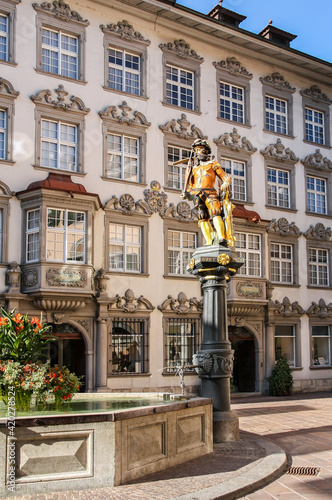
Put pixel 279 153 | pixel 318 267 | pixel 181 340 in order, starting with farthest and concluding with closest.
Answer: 1. pixel 318 267
2. pixel 279 153
3. pixel 181 340

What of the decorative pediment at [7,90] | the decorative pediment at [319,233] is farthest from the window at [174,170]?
the decorative pediment at [319,233]

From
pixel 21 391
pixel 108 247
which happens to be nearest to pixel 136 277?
pixel 108 247

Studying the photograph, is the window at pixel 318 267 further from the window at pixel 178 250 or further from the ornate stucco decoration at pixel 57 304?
the ornate stucco decoration at pixel 57 304

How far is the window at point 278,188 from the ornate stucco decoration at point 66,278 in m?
10.1

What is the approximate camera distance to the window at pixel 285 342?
25469mm

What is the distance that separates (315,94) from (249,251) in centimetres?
883

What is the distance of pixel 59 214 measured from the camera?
19359 mm

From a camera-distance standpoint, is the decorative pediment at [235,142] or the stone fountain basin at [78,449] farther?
the decorative pediment at [235,142]

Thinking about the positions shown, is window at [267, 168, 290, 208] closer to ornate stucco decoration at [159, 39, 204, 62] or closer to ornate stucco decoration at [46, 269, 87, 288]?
ornate stucco decoration at [159, 39, 204, 62]

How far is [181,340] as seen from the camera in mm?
22531

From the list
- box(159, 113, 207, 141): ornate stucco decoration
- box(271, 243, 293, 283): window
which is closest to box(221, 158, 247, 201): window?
box(159, 113, 207, 141): ornate stucco decoration

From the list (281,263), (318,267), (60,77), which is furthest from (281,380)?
(60,77)

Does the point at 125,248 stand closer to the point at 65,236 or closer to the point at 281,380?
the point at 65,236

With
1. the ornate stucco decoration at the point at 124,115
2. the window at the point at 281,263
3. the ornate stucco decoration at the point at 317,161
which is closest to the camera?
the ornate stucco decoration at the point at 124,115
